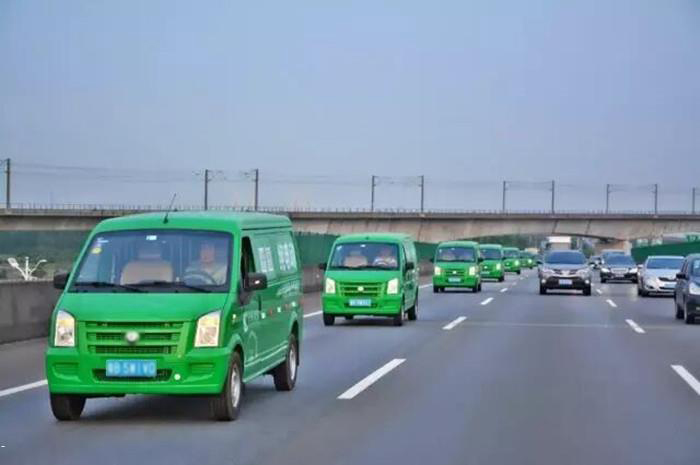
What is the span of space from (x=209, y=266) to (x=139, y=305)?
3.09 feet

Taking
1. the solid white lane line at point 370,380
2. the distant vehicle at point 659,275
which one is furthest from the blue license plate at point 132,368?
the distant vehicle at point 659,275

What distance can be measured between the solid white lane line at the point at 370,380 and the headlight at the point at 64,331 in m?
3.44

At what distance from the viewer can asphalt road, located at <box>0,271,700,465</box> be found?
9.05 meters

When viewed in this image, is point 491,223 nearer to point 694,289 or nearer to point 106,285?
point 694,289

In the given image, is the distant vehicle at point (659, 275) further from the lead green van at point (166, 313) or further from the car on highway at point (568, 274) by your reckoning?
the lead green van at point (166, 313)

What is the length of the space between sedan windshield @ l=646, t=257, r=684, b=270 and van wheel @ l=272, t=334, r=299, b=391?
30.2 m

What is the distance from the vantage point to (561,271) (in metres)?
41.4

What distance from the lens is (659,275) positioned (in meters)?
41.2

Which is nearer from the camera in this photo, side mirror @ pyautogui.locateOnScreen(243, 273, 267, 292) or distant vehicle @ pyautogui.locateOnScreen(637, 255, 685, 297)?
side mirror @ pyautogui.locateOnScreen(243, 273, 267, 292)

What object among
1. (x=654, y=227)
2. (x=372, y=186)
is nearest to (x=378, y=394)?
(x=654, y=227)

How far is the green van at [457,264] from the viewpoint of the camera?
42.6 meters

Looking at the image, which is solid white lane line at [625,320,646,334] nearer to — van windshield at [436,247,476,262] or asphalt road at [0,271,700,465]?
asphalt road at [0,271,700,465]

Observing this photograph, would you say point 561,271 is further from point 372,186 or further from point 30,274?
point 372,186

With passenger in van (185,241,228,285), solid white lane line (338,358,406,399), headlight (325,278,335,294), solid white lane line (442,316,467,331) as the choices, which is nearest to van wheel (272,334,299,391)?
solid white lane line (338,358,406,399)
